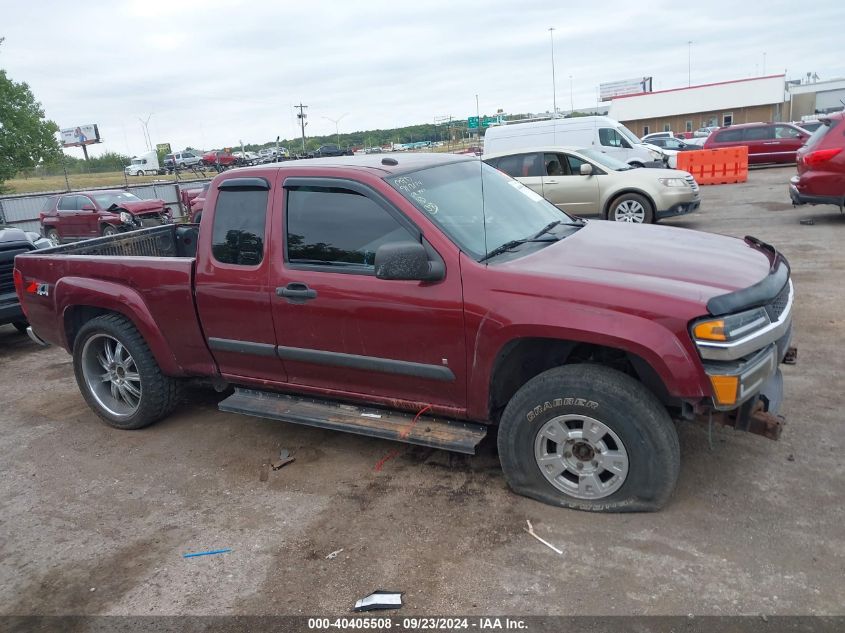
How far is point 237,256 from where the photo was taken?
430cm

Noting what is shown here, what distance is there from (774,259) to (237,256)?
3.27 metres

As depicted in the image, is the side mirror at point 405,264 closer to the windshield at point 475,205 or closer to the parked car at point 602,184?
the windshield at point 475,205

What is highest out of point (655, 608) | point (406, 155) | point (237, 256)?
point (406, 155)

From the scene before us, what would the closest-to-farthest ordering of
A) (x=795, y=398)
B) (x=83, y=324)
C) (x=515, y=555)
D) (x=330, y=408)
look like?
1. (x=515, y=555)
2. (x=330, y=408)
3. (x=795, y=398)
4. (x=83, y=324)

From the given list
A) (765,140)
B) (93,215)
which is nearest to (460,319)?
(93,215)

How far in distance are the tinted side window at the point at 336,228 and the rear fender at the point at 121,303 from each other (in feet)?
4.44

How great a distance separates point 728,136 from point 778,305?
20934 millimetres

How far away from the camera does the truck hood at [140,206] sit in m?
18.5

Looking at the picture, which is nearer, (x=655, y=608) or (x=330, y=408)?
(x=655, y=608)

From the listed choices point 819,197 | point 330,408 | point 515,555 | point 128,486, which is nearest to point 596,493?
point 515,555

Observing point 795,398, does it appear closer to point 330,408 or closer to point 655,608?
point 655,608

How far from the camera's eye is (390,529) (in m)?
3.52

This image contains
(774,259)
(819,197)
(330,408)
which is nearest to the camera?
(774,259)

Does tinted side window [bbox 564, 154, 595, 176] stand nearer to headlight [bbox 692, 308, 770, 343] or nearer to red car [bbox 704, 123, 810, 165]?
headlight [bbox 692, 308, 770, 343]
